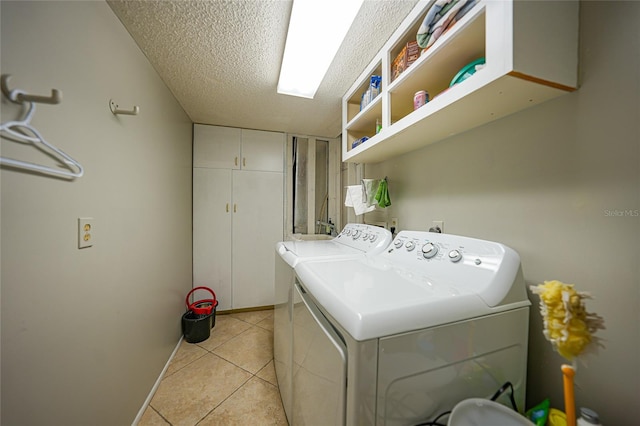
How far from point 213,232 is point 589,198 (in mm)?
2901

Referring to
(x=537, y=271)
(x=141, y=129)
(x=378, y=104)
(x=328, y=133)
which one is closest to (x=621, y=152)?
(x=537, y=271)

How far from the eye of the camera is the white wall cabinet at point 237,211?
254 cm

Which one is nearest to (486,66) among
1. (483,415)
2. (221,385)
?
(483,415)

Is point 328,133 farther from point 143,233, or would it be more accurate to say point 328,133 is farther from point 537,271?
point 537,271

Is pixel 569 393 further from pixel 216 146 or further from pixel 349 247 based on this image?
pixel 216 146

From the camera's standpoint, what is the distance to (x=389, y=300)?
2.12 ft

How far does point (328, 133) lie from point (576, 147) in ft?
7.86

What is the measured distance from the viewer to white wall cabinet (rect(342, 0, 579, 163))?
2.10 feet

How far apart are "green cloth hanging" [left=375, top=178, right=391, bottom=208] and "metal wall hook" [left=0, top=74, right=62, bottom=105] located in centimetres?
168

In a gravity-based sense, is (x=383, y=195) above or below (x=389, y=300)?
above

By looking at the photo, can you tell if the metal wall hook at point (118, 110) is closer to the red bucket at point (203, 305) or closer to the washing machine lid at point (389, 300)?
the washing machine lid at point (389, 300)

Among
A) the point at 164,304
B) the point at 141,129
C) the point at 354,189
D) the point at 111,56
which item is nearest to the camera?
the point at 111,56

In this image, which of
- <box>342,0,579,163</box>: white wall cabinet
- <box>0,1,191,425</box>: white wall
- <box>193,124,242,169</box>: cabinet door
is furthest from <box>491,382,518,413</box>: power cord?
<box>193,124,242,169</box>: cabinet door

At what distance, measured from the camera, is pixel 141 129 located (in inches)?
53.7
